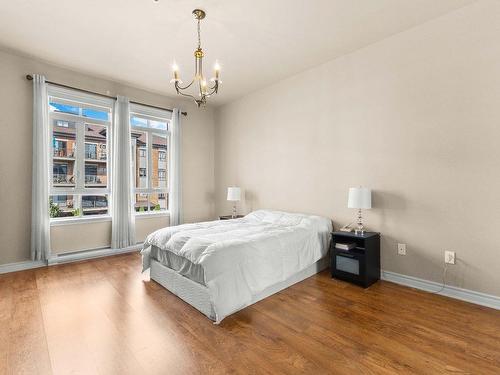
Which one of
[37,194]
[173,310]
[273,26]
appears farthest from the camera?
[37,194]

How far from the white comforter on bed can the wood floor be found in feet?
0.76

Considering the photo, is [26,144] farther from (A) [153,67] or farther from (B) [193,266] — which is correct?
(B) [193,266]

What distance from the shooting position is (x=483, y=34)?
8.10 ft

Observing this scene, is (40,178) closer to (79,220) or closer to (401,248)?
Result: (79,220)

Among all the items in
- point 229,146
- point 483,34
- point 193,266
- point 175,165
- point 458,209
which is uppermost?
point 483,34

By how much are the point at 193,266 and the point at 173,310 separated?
17.1 inches

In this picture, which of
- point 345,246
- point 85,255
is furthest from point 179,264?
point 85,255

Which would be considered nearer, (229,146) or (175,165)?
(175,165)

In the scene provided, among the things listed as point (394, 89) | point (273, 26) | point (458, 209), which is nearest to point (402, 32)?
point (394, 89)

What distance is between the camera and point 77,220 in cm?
400

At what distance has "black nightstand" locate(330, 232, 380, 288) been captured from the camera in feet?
9.55

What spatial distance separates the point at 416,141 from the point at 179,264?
9.67ft

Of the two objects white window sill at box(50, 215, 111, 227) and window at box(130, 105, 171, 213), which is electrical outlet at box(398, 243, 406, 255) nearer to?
window at box(130, 105, 171, 213)

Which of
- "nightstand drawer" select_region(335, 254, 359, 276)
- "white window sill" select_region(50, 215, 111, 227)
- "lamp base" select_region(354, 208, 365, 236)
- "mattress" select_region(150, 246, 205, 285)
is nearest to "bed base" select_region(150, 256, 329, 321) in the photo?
"mattress" select_region(150, 246, 205, 285)
